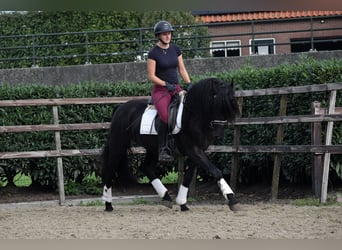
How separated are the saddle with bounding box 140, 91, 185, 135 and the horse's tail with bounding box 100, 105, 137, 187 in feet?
1.39

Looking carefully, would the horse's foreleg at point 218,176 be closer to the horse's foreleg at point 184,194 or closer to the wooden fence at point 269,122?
the horse's foreleg at point 184,194

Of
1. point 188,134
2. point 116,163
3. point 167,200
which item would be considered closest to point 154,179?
point 167,200

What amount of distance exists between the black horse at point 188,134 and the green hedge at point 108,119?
1.87 m

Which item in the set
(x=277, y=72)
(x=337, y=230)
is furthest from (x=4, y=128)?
(x=337, y=230)

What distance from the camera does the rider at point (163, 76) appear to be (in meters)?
7.20

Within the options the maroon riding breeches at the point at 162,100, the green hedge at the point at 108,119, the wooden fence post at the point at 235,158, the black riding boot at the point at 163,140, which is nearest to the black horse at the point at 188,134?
the black riding boot at the point at 163,140

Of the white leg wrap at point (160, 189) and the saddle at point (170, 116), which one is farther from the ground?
the saddle at point (170, 116)

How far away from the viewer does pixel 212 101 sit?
685 cm

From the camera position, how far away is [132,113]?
7.77 meters

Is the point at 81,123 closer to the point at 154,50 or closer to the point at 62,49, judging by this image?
the point at 154,50

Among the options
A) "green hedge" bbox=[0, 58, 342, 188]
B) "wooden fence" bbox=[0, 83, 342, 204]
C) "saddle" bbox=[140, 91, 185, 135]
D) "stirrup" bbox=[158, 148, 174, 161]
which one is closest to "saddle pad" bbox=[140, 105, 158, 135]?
"saddle" bbox=[140, 91, 185, 135]

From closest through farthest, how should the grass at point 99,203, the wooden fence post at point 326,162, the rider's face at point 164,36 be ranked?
1. the rider's face at point 164,36
2. the wooden fence post at point 326,162
3. the grass at point 99,203

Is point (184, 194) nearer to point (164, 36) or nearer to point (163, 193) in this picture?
point (163, 193)

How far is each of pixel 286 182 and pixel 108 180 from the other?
9.59ft
